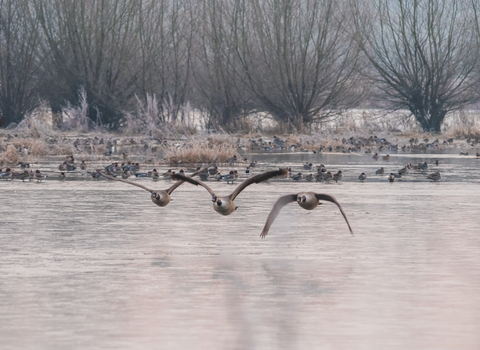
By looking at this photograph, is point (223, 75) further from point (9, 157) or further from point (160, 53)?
point (9, 157)

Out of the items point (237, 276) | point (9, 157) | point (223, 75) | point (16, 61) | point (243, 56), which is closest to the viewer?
point (237, 276)

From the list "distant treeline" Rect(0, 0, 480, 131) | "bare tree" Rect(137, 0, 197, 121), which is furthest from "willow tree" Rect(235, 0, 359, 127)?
"bare tree" Rect(137, 0, 197, 121)

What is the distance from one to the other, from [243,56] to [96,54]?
5.88m

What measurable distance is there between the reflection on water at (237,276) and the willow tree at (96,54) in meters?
24.1

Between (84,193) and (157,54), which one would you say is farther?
(157,54)

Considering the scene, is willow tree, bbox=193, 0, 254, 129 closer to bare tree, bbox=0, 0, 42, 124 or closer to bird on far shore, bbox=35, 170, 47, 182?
bare tree, bbox=0, 0, 42, 124

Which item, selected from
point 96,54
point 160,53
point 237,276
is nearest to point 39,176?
point 237,276

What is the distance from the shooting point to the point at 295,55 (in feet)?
118

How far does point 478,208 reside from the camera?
1270 centimetres

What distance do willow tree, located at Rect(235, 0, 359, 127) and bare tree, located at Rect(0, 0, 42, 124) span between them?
8703 mm

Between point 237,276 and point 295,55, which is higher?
point 295,55

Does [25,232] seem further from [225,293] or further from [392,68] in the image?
[392,68]

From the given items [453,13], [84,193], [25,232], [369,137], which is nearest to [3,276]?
[25,232]

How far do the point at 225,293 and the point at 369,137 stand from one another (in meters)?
27.0
